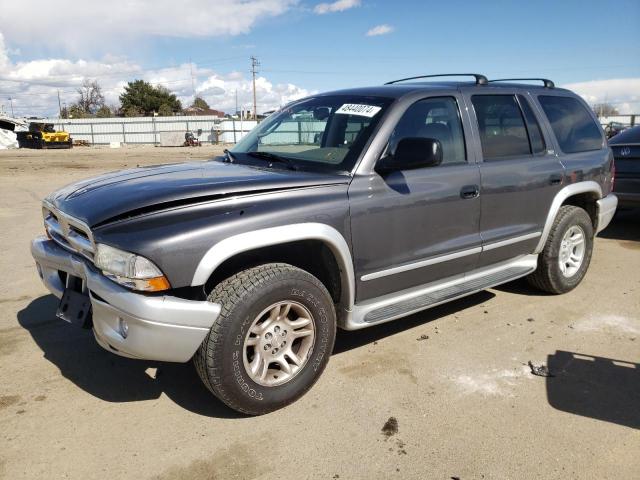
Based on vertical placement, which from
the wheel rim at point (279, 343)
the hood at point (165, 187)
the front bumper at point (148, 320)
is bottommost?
the wheel rim at point (279, 343)

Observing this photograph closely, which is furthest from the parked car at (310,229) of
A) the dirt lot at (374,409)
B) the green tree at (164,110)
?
the green tree at (164,110)

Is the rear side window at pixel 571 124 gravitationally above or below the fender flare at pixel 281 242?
above

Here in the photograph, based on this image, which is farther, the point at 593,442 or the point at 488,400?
the point at 488,400

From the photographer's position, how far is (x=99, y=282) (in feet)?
8.29

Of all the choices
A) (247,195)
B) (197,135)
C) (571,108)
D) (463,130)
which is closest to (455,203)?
(463,130)

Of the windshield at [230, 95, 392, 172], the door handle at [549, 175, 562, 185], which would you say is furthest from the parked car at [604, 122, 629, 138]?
the windshield at [230, 95, 392, 172]

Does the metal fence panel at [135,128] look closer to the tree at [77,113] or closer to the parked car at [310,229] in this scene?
the tree at [77,113]

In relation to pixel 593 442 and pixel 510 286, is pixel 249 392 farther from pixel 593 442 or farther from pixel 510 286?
pixel 510 286

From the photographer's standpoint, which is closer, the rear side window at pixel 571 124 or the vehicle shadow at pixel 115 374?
the vehicle shadow at pixel 115 374

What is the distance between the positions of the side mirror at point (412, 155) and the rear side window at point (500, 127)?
0.90 meters

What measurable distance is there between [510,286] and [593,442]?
2593 millimetres

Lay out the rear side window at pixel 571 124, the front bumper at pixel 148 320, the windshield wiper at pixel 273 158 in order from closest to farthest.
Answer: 1. the front bumper at pixel 148 320
2. the windshield wiper at pixel 273 158
3. the rear side window at pixel 571 124

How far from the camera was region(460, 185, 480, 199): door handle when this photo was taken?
3541 millimetres

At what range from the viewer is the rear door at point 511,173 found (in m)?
3.77
